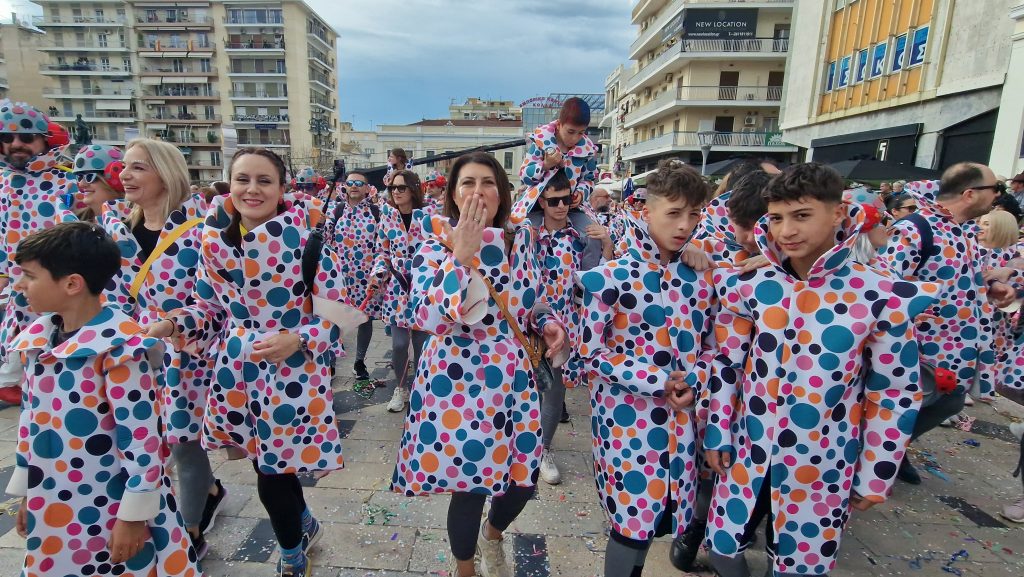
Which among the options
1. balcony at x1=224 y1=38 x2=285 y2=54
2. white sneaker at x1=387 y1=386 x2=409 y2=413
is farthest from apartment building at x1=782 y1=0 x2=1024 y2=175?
balcony at x1=224 y1=38 x2=285 y2=54

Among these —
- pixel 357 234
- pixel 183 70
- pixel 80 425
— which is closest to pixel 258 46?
pixel 183 70

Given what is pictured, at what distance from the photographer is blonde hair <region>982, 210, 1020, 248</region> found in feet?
13.6

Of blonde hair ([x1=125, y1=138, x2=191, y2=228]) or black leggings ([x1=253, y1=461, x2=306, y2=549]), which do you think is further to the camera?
blonde hair ([x1=125, y1=138, x2=191, y2=228])

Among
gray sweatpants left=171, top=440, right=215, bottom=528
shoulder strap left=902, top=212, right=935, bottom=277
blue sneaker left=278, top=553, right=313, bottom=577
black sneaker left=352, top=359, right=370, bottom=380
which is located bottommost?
black sneaker left=352, top=359, right=370, bottom=380

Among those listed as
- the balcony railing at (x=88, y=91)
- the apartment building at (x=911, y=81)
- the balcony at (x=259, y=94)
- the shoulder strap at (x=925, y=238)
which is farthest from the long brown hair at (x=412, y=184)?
the balcony railing at (x=88, y=91)

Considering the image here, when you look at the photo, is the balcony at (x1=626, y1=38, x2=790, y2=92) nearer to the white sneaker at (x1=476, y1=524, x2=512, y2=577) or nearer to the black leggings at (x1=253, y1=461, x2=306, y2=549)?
the white sneaker at (x1=476, y1=524, x2=512, y2=577)

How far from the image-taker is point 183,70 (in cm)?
5734

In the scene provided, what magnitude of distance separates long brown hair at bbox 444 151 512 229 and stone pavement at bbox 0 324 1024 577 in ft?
6.04

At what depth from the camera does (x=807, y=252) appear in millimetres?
1851

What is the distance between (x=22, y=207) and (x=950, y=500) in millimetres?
6945

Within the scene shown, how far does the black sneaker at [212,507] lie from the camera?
110 inches

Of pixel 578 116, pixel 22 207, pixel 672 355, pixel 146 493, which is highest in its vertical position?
pixel 578 116

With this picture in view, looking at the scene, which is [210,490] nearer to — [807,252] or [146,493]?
[146,493]

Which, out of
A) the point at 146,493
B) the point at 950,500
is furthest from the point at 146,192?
the point at 950,500
